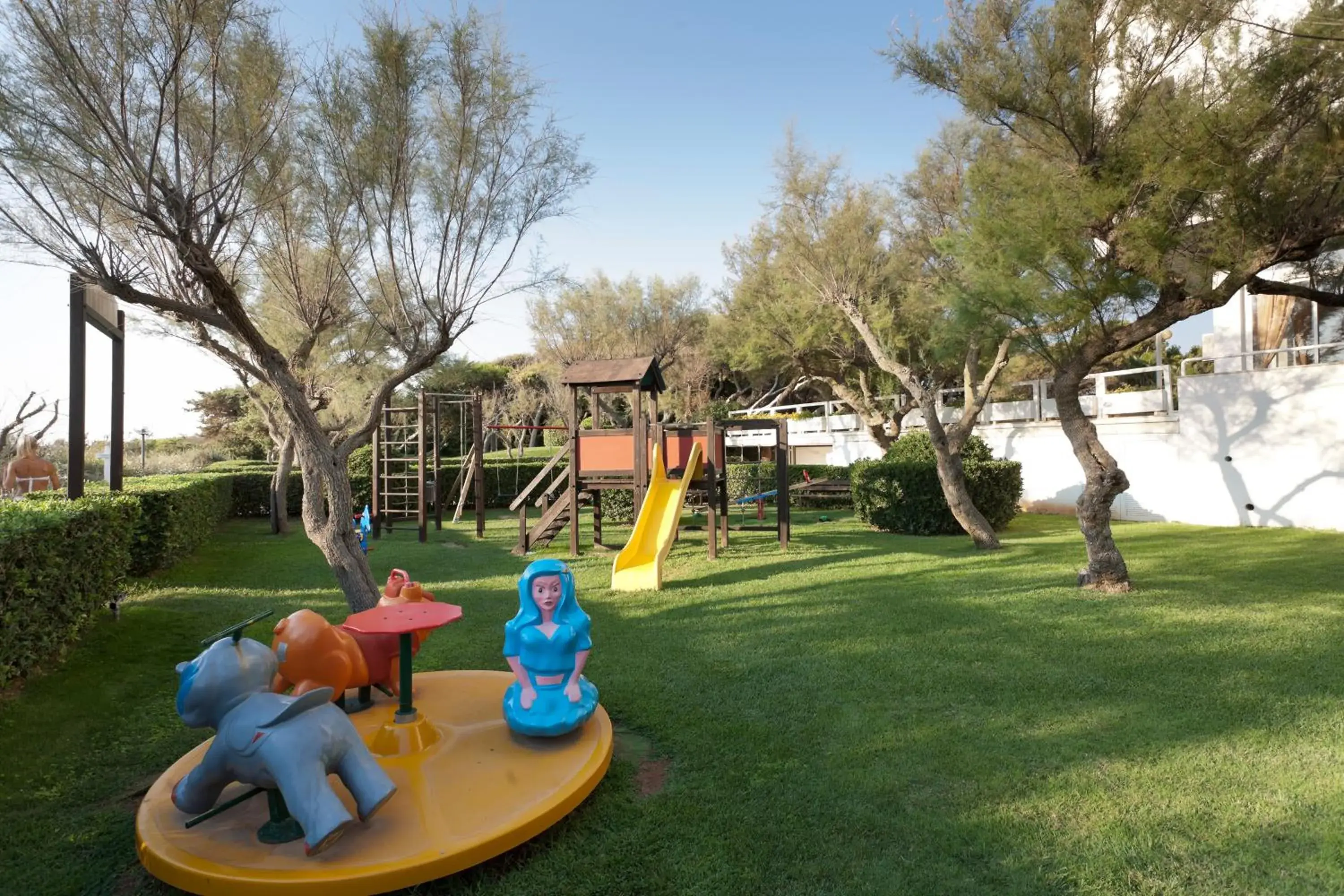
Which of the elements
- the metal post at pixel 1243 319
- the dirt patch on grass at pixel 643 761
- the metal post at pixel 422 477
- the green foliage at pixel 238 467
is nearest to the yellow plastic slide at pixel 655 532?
the dirt patch on grass at pixel 643 761

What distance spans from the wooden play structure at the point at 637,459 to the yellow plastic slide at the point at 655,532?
3 centimetres

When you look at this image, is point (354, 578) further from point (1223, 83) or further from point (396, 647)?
point (1223, 83)

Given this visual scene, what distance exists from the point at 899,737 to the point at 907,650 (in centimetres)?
174

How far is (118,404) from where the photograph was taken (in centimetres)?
839

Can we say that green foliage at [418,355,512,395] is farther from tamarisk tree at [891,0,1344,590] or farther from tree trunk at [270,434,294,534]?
tamarisk tree at [891,0,1344,590]

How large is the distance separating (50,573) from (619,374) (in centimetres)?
760

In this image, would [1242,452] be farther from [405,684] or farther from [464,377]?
[464,377]

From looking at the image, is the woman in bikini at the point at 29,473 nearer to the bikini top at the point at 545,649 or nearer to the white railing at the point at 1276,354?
the bikini top at the point at 545,649

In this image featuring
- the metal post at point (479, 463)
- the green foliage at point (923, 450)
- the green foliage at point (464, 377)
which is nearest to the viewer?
the green foliage at point (923, 450)

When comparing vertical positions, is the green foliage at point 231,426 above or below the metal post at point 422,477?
above

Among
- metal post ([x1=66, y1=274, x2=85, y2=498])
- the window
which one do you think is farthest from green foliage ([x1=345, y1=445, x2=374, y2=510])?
the window

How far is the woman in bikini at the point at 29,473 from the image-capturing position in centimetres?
920

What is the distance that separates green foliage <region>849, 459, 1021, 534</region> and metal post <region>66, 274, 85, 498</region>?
39.4 ft

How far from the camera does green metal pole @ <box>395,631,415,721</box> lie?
3744mm
